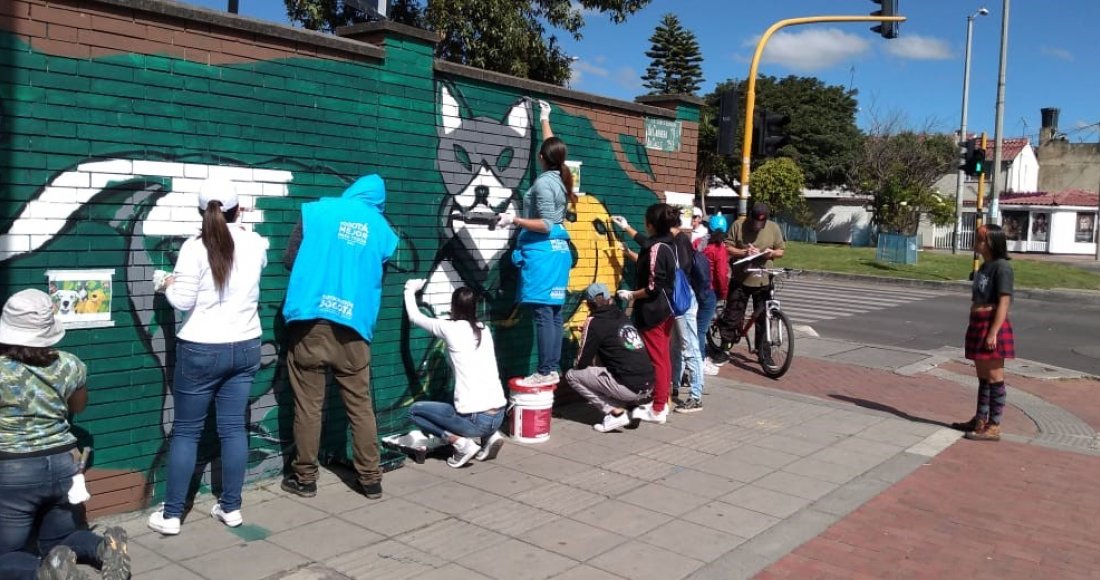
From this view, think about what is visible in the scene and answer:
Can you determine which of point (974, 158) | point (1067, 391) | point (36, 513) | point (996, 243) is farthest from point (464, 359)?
point (974, 158)

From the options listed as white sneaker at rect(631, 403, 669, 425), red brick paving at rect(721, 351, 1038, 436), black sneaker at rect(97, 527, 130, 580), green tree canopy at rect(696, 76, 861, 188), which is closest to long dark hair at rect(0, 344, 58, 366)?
black sneaker at rect(97, 527, 130, 580)

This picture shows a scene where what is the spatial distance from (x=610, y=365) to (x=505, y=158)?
1798 mm

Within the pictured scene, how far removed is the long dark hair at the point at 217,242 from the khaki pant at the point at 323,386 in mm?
668

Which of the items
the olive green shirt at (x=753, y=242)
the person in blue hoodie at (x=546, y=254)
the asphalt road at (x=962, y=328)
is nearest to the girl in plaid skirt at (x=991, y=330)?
the olive green shirt at (x=753, y=242)

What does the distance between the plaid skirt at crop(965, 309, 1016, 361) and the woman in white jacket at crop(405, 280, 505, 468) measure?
4.04m

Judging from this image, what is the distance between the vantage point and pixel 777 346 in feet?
31.6

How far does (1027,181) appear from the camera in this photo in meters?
55.8

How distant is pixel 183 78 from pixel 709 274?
17.5ft

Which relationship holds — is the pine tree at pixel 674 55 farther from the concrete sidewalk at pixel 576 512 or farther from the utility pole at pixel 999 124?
the concrete sidewalk at pixel 576 512

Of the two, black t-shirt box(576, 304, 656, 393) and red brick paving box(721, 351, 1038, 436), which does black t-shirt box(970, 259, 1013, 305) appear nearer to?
red brick paving box(721, 351, 1038, 436)

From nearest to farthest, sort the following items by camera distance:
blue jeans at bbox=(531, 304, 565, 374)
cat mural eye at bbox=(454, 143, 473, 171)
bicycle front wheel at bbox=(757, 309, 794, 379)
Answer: cat mural eye at bbox=(454, 143, 473, 171) → blue jeans at bbox=(531, 304, 565, 374) → bicycle front wheel at bbox=(757, 309, 794, 379)

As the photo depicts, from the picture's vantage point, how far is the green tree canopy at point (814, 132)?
52.4 metres

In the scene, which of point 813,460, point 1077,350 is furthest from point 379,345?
point 1077,350

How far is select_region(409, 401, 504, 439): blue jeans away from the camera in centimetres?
582
